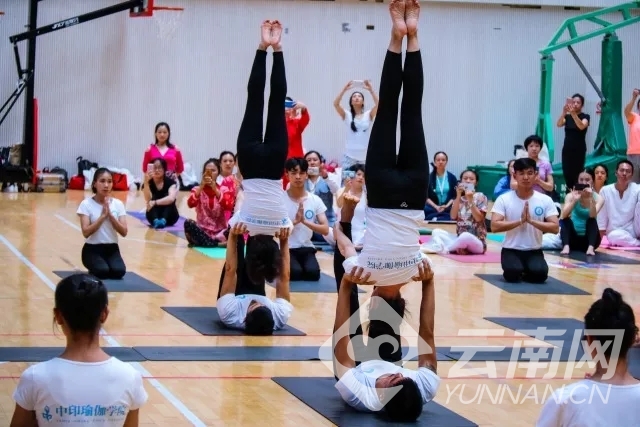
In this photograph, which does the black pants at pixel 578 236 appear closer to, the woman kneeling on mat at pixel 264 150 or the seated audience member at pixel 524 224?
the seated audience member at pixel 524 224

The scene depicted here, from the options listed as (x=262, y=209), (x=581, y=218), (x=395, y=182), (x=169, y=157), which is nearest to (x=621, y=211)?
(x=581, y=218)

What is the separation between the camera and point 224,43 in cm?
1627

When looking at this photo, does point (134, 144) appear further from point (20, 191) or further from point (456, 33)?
point (456, 33)

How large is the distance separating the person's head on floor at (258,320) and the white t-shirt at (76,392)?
12.2 feet

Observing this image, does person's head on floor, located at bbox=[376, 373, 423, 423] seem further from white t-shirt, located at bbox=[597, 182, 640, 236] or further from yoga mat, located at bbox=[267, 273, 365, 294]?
white t-shirt, located at bbox=[597, 182, 640, 236]

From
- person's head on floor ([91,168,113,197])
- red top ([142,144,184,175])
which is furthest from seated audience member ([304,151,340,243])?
person's head on floor ([91,168,113,197])

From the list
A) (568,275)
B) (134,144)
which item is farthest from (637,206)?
(134,144)

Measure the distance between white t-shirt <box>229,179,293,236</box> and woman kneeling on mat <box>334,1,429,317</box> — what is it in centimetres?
135

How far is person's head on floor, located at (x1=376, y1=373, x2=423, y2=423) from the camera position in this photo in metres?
4.75

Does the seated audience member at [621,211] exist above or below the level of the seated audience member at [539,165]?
below

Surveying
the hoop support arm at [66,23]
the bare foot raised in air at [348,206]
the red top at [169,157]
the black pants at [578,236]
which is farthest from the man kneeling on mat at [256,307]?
the hoop support arm at [66,23]

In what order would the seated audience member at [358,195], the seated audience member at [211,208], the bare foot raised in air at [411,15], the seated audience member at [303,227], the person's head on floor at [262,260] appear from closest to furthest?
the bare foot raised in air at [411,15] → the person's head on floor at [262,260] → the seated audience member at [303,227] → the seated audience member at [358,195] → the seated audience member at [211,208]

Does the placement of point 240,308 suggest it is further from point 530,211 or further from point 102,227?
point 530,211

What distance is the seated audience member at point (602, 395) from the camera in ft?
10.3
